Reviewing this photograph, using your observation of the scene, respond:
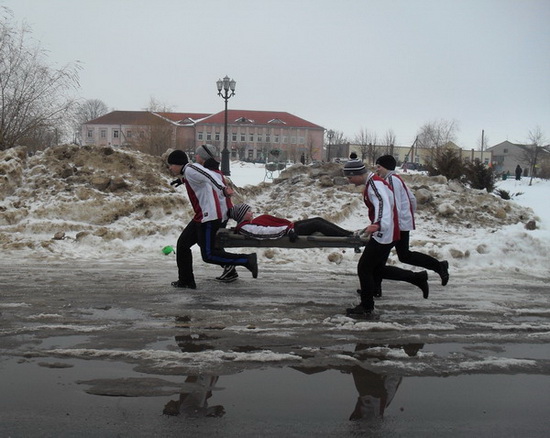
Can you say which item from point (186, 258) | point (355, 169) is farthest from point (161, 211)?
point (355, 169)

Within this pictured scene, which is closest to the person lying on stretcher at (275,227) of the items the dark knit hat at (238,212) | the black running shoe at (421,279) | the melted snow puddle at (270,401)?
the dark knit hat at (238,212)

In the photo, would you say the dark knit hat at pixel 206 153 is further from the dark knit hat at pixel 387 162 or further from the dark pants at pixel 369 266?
the dark pants at pixel 369 266

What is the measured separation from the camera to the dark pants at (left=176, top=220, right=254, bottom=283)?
7.16 m

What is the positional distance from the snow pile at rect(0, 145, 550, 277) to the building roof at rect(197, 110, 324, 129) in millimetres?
93676

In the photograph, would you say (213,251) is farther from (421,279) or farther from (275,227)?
(421,279)

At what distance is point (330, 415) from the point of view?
3.70 meters

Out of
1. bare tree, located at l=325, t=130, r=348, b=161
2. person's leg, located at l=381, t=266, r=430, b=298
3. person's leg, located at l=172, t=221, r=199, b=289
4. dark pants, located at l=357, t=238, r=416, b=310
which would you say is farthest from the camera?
bare tree, located at l=325, t=130, r=348, b=161

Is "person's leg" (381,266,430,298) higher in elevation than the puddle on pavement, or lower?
higher

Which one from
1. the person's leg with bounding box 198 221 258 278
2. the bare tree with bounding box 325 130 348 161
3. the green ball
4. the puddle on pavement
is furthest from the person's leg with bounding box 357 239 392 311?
the bare tree with bounding box 325 130 348 161

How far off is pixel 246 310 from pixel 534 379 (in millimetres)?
2940

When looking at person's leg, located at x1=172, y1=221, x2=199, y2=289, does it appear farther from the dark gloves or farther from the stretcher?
the dark gloves

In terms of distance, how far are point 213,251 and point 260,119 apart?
10656 centimetres

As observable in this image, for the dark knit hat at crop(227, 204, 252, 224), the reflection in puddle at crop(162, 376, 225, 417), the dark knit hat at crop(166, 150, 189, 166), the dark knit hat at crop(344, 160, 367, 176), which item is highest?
the dark knit hat at crop(166, 150, 189, 166)

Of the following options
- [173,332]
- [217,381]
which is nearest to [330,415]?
[217,381]
